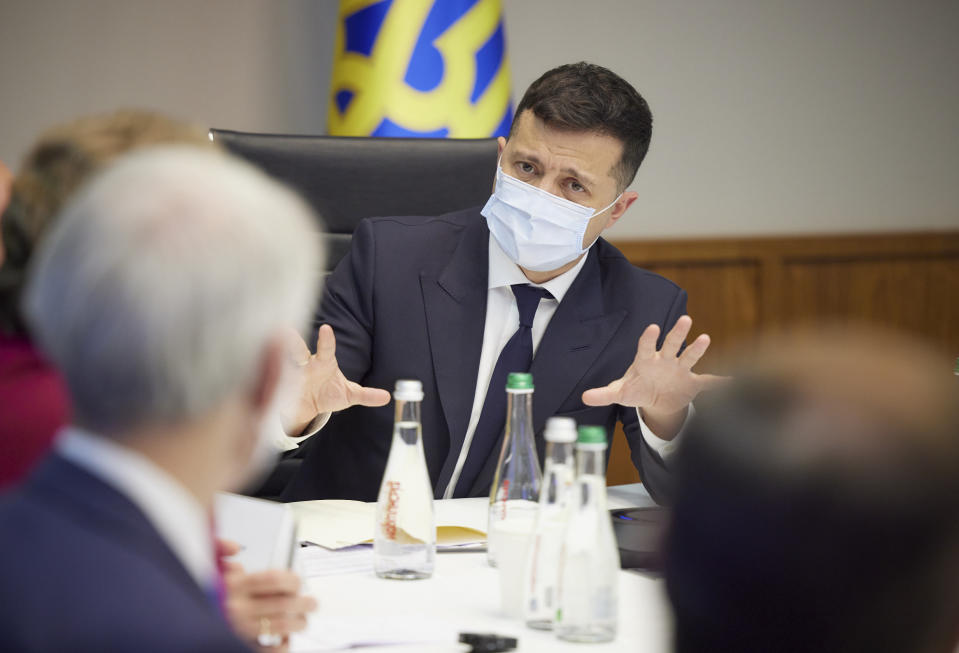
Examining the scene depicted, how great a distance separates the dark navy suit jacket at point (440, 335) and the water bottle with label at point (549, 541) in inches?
32.5

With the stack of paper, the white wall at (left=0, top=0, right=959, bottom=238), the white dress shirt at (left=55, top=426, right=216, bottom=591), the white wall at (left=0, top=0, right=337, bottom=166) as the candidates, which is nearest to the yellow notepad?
the stack of paper

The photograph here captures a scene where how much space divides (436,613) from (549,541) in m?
0.17

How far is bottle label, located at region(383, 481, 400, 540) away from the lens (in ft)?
4.50

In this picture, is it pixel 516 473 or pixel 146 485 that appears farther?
pixel 516 473

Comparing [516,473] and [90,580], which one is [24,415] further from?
[516,473]

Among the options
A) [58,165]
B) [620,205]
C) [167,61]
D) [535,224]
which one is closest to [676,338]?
[535,224]

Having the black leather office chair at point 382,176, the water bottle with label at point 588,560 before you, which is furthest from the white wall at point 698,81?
the water bottle with label at point 588,560

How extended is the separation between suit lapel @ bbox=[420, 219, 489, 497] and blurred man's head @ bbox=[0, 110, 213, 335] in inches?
45.0

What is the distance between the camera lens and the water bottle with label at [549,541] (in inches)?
46.2

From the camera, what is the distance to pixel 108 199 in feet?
2.04

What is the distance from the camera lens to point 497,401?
2096 millimetres

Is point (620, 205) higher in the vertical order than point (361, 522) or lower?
higher

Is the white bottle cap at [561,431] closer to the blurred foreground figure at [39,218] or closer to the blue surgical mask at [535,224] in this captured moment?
the blurred foreground figure at [39,218]

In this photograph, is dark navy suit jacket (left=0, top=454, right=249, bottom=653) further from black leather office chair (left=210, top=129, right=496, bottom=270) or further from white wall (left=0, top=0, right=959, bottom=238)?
white wall (left=0, top=0, right=959, bottom=238)
